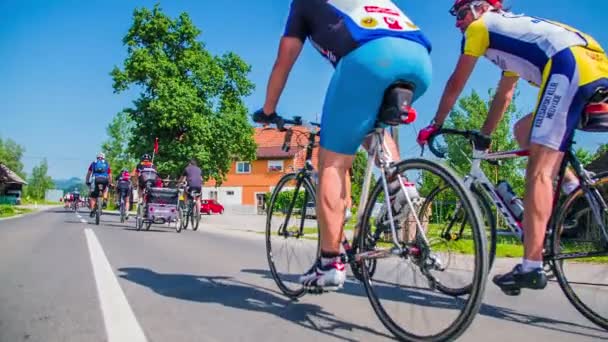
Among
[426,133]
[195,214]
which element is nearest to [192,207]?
[195,214]

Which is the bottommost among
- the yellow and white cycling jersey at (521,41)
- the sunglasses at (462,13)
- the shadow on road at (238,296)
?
the shadow on road at (238,296)

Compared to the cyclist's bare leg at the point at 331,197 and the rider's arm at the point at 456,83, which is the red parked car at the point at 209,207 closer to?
the rider's arm at the point at 456,83

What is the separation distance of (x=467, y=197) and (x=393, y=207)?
0.53 m

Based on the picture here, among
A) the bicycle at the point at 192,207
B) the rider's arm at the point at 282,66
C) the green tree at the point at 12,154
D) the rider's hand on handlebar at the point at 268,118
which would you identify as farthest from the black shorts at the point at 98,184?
the green tree at the point at 12,154

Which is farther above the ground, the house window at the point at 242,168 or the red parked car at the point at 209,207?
the house window at the point at 242,168

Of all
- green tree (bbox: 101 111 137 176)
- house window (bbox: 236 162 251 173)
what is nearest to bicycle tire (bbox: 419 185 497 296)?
house window (bbox: 236 162 251 173)

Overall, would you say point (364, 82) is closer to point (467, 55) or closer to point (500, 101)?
point (467, 55)

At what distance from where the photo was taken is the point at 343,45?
277cm

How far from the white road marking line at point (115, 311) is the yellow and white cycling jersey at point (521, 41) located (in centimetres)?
246

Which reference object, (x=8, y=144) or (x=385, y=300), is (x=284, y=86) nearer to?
(x=385, y=300)

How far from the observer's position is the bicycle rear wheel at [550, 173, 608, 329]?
9.48 ft

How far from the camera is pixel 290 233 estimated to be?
158 inches

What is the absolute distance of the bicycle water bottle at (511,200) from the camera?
311cm

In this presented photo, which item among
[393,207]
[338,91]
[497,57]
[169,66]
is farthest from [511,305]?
[169,66]
